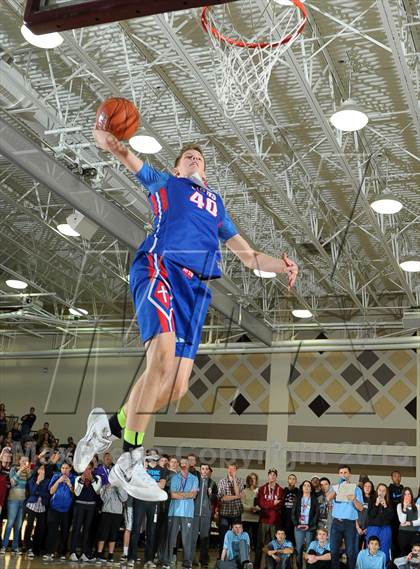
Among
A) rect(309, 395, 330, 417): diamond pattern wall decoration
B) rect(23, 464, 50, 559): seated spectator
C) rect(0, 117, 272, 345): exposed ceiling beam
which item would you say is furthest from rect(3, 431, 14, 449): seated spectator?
rect(309, 395, 330, 417): diamond pattern wall decoration

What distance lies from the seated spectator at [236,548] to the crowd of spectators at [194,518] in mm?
19

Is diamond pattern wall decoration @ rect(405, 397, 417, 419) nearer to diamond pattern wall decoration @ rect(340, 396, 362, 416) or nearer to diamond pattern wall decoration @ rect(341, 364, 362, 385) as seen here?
diamond pattern wall decoration @ rect(340, 396, 362, 416)

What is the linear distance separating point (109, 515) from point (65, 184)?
21.9 feet

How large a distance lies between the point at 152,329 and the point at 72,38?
920 centimetres

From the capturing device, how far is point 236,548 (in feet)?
48.8

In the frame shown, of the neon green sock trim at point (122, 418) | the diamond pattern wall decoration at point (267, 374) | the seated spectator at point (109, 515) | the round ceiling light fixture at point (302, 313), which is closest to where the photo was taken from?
the neon green sock trim at point (122, 418)

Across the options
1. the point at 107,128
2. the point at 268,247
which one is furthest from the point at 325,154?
the point at 107,128

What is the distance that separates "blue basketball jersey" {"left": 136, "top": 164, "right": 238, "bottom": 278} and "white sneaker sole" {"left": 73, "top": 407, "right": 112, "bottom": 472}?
1008 millimetres

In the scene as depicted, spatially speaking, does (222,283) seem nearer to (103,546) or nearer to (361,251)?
(361,251)

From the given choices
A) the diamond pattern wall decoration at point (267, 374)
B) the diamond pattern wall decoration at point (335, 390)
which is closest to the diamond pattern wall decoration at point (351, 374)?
the diamond pattern wall decoration at point (335, 390)

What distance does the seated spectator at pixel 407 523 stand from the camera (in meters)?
14.5

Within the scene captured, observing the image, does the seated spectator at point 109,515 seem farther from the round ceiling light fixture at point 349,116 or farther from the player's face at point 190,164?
the player's face at point 190,164

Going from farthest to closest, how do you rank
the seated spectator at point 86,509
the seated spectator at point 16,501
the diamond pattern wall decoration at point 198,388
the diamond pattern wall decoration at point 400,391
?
the diamond pattern wall decoration at point 198,388 → the diamond pattern wall decoration at point 400,391 → the seated spectator at point 16,501 → the seated spectator at point 86,509

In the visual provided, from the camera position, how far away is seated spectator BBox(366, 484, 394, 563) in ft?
48.4
